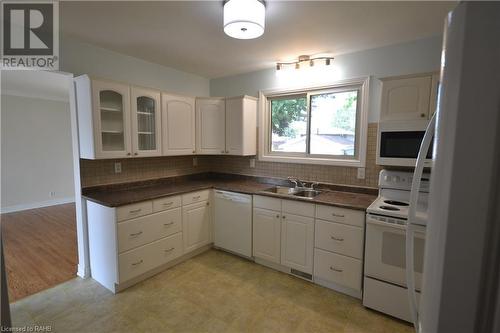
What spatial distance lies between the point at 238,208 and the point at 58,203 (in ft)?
15.3

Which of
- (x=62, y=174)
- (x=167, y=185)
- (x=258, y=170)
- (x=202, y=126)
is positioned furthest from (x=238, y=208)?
(x=62, y=174)

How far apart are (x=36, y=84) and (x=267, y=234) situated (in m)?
4.36

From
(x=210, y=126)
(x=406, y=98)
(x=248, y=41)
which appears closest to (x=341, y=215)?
(x=406, y=98)

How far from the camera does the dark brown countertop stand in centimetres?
238

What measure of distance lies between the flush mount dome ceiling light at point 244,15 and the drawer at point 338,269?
6.75 ft

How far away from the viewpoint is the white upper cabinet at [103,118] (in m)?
2.36

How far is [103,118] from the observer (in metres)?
2.52

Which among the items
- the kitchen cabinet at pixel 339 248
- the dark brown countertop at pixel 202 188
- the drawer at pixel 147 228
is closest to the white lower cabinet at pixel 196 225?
the drawer at pixel 147 228

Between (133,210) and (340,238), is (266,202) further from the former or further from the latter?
(133,210)

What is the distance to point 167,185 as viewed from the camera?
3.28 metres

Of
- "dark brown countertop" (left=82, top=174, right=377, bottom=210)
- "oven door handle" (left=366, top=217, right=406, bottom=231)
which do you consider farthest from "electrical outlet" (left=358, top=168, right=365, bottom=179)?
"oven door handle" (left=366, top=217, right=406, bottom=231)

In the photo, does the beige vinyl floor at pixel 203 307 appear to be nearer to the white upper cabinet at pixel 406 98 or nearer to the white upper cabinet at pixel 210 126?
the white upper cabinet at pixel 210 126

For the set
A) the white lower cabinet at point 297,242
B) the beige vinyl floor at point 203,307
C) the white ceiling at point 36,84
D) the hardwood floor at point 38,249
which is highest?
the white ceiling at point 36,84

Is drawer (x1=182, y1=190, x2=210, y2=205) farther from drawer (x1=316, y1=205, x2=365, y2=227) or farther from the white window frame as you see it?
drawer (x1=316, y1=205, x2=365, y2=227)
